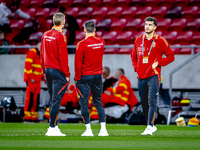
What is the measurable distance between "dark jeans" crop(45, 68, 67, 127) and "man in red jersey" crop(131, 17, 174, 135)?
1290 mm

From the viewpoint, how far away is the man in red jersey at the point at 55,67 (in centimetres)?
607

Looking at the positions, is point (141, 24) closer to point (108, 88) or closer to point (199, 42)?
point (199, 42)

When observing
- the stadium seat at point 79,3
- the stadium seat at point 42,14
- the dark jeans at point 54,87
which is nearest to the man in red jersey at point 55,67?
the dark jeans at point 54,87

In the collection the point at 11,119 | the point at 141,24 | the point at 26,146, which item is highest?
the point at 141,24

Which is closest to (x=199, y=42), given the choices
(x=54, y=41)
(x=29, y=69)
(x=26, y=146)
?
(x=29, y=69)

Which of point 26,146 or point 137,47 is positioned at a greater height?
point 137,47

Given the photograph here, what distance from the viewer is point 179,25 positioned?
14234 millimetres

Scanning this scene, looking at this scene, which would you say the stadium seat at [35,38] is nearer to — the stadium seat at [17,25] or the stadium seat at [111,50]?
the stadium seat at [17,25]

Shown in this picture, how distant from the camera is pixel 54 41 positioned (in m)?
6.12

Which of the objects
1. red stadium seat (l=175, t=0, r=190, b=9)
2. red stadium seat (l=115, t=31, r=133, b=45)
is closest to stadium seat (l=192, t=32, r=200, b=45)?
red stadium seat (l=175, t=0, r=190, b=9)

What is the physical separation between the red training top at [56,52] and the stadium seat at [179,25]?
8748mm

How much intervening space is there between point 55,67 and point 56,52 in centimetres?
24

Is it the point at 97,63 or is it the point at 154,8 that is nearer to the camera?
the point at 97,63

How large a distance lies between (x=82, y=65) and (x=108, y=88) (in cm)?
484
